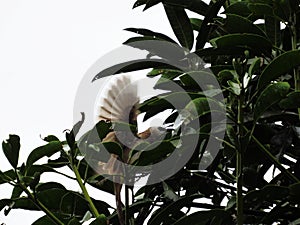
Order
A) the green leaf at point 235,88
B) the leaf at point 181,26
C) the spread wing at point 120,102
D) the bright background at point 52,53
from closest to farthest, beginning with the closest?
the green leaf at point 235,88 < the spread wing at point 120,102 < the leaf at point 181,26 < the bright background at point 52,53

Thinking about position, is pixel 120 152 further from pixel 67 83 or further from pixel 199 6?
pixel 67 83

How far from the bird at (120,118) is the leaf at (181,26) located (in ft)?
0.40

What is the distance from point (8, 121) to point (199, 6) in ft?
3.10

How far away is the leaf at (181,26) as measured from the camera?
0.83m

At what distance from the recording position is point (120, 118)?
72 centimetres

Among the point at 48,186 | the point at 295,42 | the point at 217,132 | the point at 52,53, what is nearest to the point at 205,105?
the point at 217,132

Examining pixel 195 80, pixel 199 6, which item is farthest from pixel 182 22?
pixel 195 80

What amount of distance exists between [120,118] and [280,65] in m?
0.19

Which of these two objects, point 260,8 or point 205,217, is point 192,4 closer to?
point 260,8

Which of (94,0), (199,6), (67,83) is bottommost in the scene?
(67,83)

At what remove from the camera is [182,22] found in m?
0.84

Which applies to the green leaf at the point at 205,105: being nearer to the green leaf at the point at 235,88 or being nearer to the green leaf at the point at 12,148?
the green leaf at the point at 235,88

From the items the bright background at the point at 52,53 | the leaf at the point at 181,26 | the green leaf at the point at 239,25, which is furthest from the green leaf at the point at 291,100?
the bright background at the point at 52,53

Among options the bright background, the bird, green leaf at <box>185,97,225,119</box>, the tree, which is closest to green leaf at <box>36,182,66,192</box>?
the tree
